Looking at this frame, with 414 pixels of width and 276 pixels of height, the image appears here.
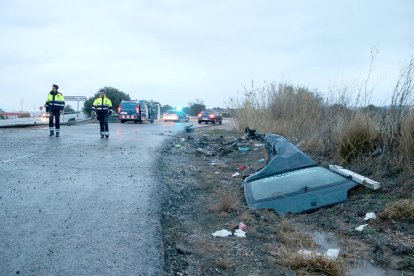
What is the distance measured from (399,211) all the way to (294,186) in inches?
59.5

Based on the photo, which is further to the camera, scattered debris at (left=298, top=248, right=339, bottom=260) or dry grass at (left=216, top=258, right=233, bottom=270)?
scattered debris at (left=298, top=248, right=339, bottom=260)

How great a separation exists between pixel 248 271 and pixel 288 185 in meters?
2.65

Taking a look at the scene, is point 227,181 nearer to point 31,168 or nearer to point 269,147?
point 269,147

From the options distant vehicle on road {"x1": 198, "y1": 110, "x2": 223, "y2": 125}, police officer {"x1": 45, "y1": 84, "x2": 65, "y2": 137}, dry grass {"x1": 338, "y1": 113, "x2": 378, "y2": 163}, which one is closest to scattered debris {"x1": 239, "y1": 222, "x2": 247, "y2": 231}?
dry grass {"x1": 338, "y1": 113, "x2": 378, "y2": 163}

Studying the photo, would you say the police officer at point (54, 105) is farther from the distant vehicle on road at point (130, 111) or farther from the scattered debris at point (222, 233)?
the distant vehicle on road at point (130, 111)

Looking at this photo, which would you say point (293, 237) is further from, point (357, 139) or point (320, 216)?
point (357, 139)

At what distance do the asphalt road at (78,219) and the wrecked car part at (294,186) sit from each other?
4.87ft

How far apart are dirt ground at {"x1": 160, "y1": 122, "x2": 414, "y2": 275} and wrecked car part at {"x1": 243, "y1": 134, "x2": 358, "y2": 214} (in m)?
0.15

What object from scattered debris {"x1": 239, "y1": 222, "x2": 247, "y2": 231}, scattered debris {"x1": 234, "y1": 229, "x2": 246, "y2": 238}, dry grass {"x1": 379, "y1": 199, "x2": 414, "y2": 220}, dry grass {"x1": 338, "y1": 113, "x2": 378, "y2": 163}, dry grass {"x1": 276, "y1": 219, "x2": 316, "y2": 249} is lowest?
dry grass {"x1": 276, "y1": 219, "x2": 316, "y2": 249}

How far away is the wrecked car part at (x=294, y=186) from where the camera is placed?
545cm

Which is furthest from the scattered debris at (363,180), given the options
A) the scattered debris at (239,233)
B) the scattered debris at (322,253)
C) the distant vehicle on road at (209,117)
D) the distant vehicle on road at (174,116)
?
the distant vehicle on road at (174,116)

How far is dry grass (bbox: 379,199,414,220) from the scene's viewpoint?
4.57m

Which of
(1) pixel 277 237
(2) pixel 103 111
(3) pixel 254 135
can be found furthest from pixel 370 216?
(2) pixel 103 111

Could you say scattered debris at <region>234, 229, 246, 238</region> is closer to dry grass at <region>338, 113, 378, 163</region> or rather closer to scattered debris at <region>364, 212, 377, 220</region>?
scattered debris at <region>364, 212, 377, 220</region>
